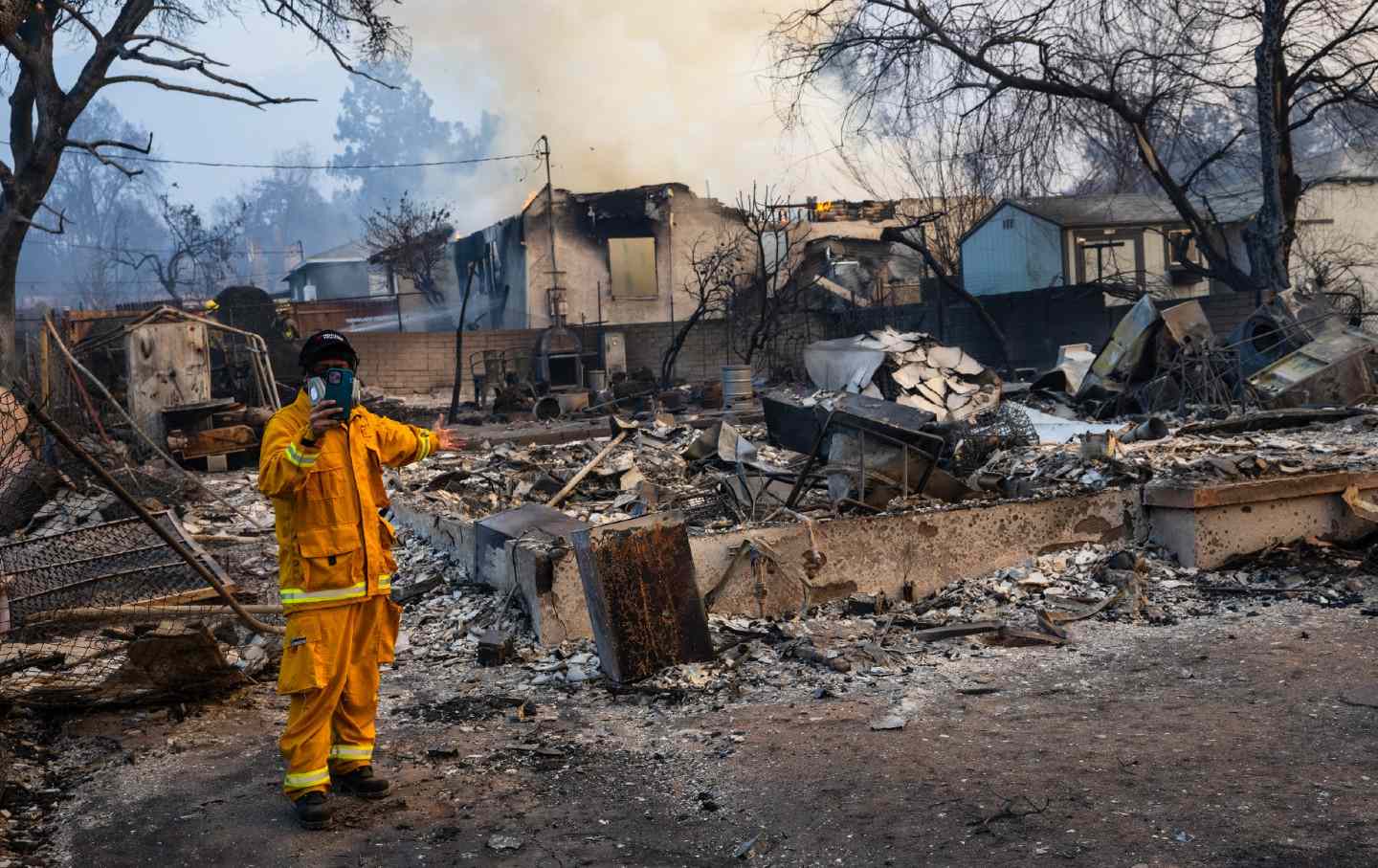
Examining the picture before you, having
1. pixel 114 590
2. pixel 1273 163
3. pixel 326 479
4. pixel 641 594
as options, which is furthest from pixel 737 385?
pixel 326 479

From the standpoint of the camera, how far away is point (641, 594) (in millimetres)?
5207

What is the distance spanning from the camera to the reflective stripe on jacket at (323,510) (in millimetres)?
3791

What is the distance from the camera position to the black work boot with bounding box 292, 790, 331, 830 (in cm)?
371

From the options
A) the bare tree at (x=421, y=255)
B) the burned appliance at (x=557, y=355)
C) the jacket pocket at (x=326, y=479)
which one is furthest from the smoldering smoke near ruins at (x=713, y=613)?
the bare tree at (x=421, y=255)

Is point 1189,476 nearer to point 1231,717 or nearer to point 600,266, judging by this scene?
point 1231,717

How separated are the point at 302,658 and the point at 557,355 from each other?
20.5 meters

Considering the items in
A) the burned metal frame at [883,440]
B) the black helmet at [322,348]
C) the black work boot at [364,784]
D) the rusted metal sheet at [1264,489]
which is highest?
the black helmet at [322,348]

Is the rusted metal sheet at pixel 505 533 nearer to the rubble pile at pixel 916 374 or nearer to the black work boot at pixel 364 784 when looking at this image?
the black work boot at pixel 364 784

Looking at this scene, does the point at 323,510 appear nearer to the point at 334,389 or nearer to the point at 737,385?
the point at 334,389

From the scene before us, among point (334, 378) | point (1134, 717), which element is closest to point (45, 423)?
point (334, 378)

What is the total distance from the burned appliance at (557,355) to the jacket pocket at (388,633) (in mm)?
19796

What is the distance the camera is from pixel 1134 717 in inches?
172

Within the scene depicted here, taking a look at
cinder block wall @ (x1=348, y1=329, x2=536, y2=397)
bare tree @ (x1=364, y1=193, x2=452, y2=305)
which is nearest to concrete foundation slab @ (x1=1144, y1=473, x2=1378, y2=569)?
cinder block wall @ (x1=348, y1=329, x2=536, y2=397)

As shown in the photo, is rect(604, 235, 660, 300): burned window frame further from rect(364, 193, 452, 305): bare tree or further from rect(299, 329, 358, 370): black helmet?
rect(299, 329, 358, 370): black helmet
